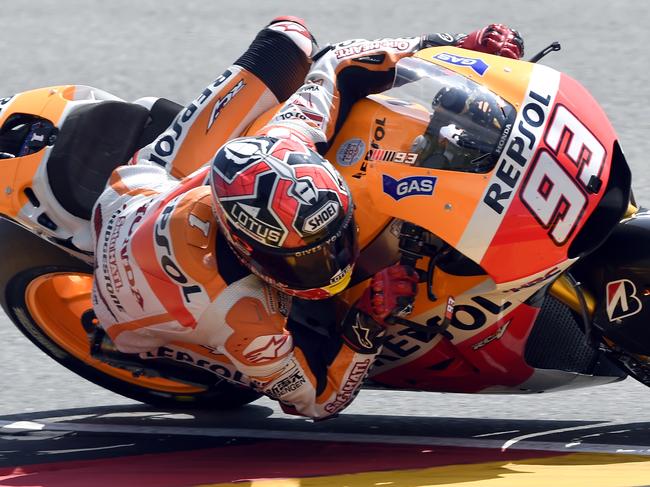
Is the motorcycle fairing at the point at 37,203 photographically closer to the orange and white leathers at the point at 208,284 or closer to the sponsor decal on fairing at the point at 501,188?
the orange and white leathers at the point at 208,284

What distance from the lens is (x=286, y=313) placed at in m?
4.37

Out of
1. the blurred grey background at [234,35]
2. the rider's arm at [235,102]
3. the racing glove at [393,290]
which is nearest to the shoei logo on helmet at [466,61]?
the racing glove at [393,290]

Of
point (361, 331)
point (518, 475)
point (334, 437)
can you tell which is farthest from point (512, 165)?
point (334, 437)

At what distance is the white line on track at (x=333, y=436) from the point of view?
466 centimetres

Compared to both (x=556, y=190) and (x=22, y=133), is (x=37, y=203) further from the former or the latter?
(x=556, y=190)

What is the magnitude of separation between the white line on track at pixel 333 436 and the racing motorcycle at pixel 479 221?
0.21 metres

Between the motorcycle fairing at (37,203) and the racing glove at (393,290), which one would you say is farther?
the motorcycle fairing at (37,203)

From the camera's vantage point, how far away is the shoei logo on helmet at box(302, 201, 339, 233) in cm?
403

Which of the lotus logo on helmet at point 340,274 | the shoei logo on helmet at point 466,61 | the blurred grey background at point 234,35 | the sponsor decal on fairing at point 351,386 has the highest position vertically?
the shoei logo on helmet at point 466,61

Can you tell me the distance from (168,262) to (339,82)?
845 millimetres

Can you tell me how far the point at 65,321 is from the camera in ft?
17.6

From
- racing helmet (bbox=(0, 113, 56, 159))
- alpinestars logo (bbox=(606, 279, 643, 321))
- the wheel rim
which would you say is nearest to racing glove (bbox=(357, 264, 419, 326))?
alpinestars logo (bbox=(606, 279, 643, 321))

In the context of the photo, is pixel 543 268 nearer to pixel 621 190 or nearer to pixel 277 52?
pixel 621 190

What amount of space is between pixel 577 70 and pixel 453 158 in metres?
4.96
